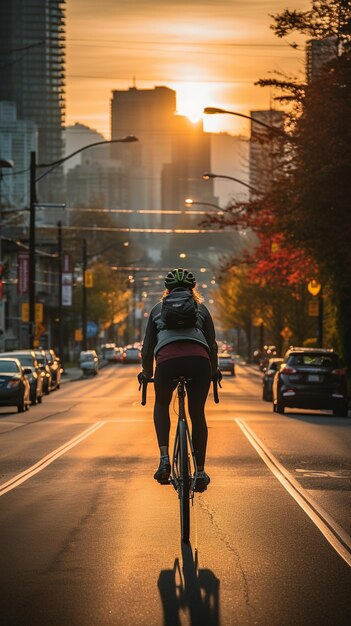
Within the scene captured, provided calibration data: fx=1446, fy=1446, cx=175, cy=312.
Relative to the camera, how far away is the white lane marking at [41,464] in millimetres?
16438

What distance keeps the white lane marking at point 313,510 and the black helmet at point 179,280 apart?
94.9 inches

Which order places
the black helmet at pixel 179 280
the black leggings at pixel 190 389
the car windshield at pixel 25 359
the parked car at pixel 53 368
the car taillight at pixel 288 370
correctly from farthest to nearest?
1. the parked car at pixel 53 368
2. the car windshield at pixel 25 359
3. the car taillight at pixel 288 370
4. the black helmet at pixel 179 280
5. the black leggings at pixel 190 389

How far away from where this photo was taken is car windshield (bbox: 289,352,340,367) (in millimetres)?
35156

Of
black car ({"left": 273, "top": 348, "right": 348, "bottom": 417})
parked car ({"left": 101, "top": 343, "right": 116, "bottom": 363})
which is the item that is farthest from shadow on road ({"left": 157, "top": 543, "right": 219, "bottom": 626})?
parked car ({"left": 101, "top": 343, "right": 116, "bottom": 363})

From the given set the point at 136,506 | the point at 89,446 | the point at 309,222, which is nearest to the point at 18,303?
the point at 309,222

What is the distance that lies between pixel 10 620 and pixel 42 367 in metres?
42.4

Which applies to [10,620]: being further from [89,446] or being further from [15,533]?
[89,446]

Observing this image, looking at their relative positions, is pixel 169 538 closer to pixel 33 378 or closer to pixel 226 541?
pixel 226 541

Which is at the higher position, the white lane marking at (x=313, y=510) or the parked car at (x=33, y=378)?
the parked car at (x=33, y=378)

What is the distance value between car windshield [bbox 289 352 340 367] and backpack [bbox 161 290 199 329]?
23.4 metres

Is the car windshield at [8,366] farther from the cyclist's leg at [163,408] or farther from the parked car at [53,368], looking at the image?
the cyclist's leg at [163,408]

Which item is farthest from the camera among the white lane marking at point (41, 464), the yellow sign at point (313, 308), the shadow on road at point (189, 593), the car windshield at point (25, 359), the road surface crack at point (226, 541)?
the yellow sign at point (313, 308)

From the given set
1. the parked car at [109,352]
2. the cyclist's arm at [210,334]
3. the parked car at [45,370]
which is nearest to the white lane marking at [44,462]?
the cyclist's arm at [210,334]

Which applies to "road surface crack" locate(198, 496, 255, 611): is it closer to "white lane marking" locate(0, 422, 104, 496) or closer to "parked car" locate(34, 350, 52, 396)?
"white lane marking" locate(0, 422, 104, 496)
